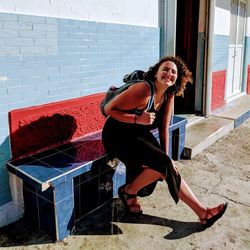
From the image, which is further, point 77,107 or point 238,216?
point 77,107

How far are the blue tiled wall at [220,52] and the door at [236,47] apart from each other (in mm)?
583

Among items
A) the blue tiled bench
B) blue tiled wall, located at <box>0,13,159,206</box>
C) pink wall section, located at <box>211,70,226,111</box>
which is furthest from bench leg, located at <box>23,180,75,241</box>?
pink wall section, located at <box>211,70,226,111</box>

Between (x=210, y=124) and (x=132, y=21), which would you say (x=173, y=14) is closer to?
(x=132, y=21)

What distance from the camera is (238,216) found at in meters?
2.87

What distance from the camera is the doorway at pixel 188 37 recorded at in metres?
5.45

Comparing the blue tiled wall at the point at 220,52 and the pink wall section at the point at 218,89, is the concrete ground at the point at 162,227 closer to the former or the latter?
the pink wall section at the point at 218,89

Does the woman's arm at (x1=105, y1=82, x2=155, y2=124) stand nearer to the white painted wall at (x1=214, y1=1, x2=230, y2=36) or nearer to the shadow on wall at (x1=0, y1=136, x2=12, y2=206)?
the shadow on wall at (x1=0, y1=136, x2=12, y2=206)

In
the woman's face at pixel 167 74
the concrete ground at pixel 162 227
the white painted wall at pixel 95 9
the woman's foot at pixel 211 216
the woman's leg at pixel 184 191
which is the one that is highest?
the white painted wall at pixel 95 9

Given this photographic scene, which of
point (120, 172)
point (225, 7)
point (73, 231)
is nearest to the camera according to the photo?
point (73, 231)

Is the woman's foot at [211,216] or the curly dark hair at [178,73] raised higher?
the curly dark hair at [178,73]

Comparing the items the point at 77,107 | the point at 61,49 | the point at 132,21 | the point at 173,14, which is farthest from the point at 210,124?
the point at 61,49

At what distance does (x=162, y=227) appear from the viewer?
106 inches

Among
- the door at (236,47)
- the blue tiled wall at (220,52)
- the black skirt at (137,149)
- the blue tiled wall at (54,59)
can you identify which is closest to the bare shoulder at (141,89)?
the black skirt at (137,149)

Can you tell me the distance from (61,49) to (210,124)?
3.02m
